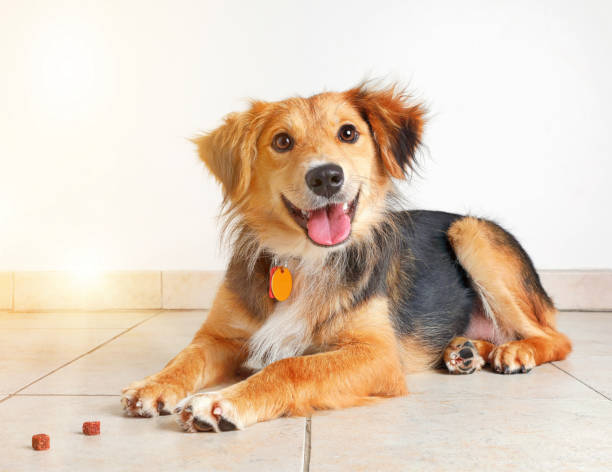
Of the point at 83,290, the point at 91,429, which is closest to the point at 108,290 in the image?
the point at 83,290

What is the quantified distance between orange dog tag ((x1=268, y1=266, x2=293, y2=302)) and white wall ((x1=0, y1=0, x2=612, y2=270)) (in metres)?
2.20

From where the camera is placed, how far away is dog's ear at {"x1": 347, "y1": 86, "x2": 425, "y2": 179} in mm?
2734

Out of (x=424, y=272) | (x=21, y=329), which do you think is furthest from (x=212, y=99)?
(x=424, y=272)

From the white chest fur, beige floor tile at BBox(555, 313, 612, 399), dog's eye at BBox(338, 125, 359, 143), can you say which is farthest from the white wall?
the white chest fur

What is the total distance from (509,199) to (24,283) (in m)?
3.86

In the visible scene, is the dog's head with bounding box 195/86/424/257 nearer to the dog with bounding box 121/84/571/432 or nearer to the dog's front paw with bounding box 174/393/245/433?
the dog with bounding box 121/84/571/432

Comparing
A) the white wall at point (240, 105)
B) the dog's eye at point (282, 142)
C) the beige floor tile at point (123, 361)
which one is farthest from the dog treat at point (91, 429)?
the white wall at point (240, 105)

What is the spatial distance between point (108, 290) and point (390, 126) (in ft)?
9.92

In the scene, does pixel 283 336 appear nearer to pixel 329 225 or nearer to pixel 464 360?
pixel 329 225

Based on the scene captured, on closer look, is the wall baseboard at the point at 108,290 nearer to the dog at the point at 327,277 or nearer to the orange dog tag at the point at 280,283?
the dog at the point at 327,277

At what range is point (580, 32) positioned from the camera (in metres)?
4.59

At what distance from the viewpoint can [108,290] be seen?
4.87m

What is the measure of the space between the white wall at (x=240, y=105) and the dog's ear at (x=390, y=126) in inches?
73.2

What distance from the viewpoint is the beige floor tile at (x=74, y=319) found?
13.6 feet
